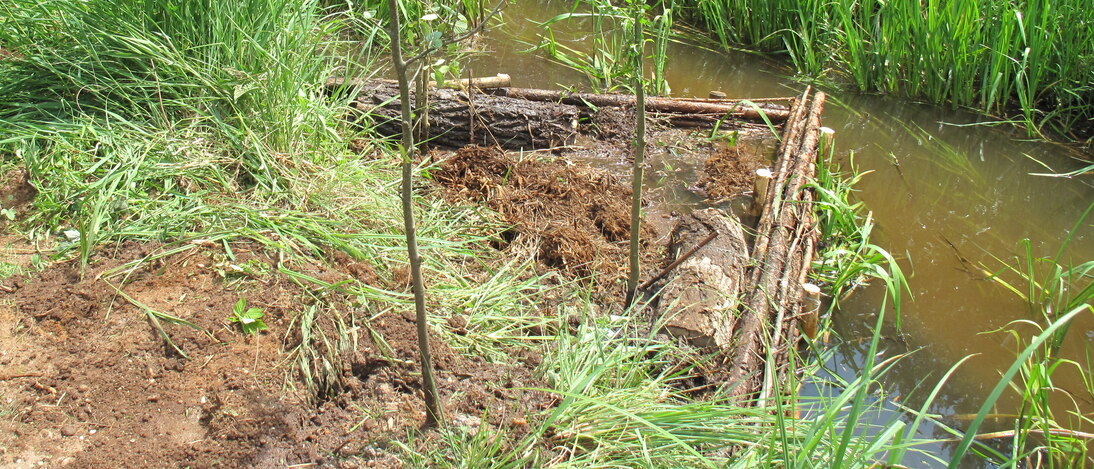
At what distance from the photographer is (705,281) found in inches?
127

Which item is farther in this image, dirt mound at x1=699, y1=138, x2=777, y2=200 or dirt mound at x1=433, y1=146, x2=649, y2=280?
dirt mound at x1=699, y1=138, x2=777, y2=200

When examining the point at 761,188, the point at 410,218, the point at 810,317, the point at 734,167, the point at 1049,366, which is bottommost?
the point at 1049,366

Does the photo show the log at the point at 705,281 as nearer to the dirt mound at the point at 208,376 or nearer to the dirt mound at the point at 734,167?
the dirt mound at the point at 208,376

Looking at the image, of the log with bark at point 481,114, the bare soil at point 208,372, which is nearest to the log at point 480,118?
the log with bark at point 481,114

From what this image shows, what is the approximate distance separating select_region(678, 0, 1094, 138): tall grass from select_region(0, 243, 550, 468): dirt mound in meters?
3.94

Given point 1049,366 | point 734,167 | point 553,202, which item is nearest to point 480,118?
point 553,202

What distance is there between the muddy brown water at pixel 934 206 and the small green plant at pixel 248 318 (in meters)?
2.36

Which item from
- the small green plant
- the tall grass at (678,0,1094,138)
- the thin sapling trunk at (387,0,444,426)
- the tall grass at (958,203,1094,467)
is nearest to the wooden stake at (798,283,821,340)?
the tall grass at (958,203,1094,467)

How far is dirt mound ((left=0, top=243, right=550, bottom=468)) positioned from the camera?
2.36 m

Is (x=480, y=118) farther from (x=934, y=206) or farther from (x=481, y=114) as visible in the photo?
(x=934, y=206)

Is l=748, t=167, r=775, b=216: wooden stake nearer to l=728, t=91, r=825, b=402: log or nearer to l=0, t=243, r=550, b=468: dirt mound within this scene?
l=728, t=91, r=825, b=402: log

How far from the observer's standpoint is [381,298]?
9.50ft

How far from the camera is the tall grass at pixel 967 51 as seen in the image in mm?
5020

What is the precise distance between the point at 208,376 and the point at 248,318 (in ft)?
0.79
